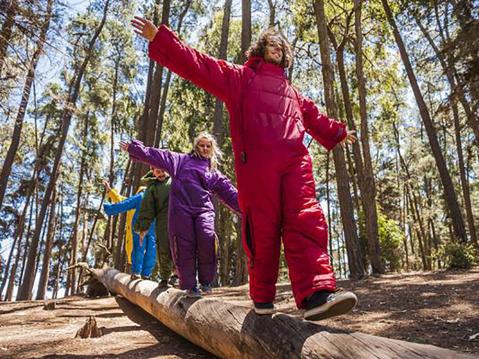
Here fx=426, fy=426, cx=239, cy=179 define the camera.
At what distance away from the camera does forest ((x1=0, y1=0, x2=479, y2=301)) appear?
8.25 m

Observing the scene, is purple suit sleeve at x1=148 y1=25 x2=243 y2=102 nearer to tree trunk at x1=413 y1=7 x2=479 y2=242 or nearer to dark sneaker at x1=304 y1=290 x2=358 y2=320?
dark sneaker at x1=304 y1=290 x2=358 y2=320

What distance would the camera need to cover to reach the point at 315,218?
8.68 feet

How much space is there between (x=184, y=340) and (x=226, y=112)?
17.3 m

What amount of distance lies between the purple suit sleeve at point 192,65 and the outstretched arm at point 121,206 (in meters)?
4.25

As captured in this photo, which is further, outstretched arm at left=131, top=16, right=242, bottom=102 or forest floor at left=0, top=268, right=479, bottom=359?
forest floor at left=0, top=268, right=479, bottom=359

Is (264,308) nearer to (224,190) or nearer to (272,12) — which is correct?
(224,190)

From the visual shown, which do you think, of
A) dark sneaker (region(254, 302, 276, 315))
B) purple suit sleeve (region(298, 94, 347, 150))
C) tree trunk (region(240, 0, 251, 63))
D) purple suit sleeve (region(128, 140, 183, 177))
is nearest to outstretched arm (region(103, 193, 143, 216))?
purple suit sleeve (region(128, 140, 183, 177))

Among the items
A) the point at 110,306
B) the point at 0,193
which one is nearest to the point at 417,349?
the point at 110,306

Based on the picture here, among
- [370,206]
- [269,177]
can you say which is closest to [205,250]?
[269,177]

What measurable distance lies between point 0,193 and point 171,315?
32.0 feet

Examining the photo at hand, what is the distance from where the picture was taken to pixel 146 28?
9.36 feet

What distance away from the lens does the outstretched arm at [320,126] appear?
3.32m

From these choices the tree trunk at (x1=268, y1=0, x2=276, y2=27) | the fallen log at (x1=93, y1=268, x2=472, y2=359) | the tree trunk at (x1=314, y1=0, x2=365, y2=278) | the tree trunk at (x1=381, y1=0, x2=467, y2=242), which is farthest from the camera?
the tree trunk at (x1=268, y1=0, x2=276, y2=27)

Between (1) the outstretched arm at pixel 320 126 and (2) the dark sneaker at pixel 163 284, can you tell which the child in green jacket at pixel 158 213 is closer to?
(2) the dark sneaker at pixel 163 284
